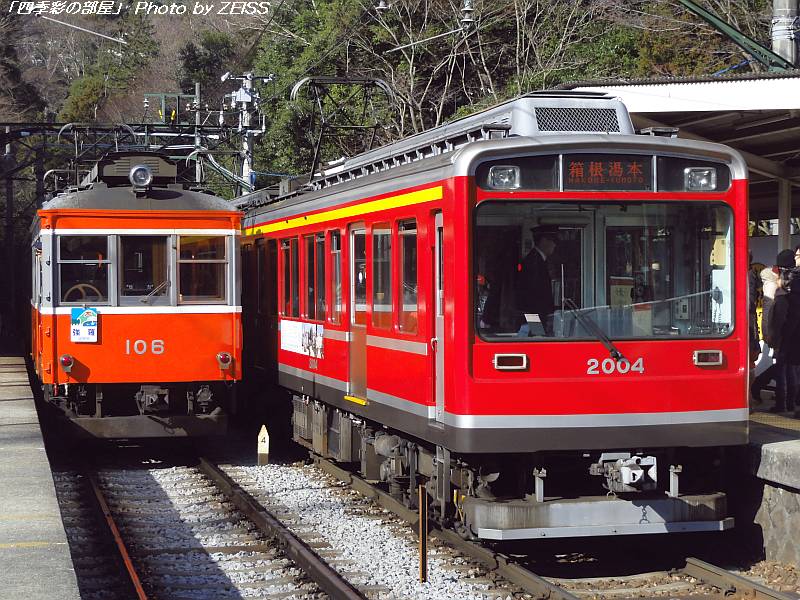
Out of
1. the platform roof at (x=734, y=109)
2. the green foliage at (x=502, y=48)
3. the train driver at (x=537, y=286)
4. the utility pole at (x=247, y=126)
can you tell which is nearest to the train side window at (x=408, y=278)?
the train driver at (x=537, y=286)

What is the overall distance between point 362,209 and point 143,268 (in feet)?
12.8

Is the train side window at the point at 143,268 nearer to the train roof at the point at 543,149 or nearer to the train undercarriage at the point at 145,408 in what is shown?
the train undercarriage at the point at 145,408

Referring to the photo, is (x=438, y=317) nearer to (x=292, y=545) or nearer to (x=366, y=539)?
(x=292, y=545)

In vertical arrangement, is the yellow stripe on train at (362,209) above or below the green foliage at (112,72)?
below

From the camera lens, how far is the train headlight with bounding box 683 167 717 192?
27.5 feet

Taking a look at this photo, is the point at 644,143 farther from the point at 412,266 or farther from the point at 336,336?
the point at 336,336

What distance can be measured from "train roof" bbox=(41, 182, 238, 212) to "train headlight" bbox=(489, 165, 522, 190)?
5.96 m

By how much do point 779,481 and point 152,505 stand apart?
18.9 ft

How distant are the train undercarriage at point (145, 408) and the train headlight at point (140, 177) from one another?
6.90 feet

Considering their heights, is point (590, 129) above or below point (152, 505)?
above

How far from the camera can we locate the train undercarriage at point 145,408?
13375 mm

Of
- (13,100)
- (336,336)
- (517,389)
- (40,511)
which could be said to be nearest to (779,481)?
(517,389)

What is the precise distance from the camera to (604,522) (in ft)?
26.9

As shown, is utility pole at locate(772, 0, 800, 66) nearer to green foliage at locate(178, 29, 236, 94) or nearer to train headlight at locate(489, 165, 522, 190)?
train headlight at locate(489, 165, 522, 190)
